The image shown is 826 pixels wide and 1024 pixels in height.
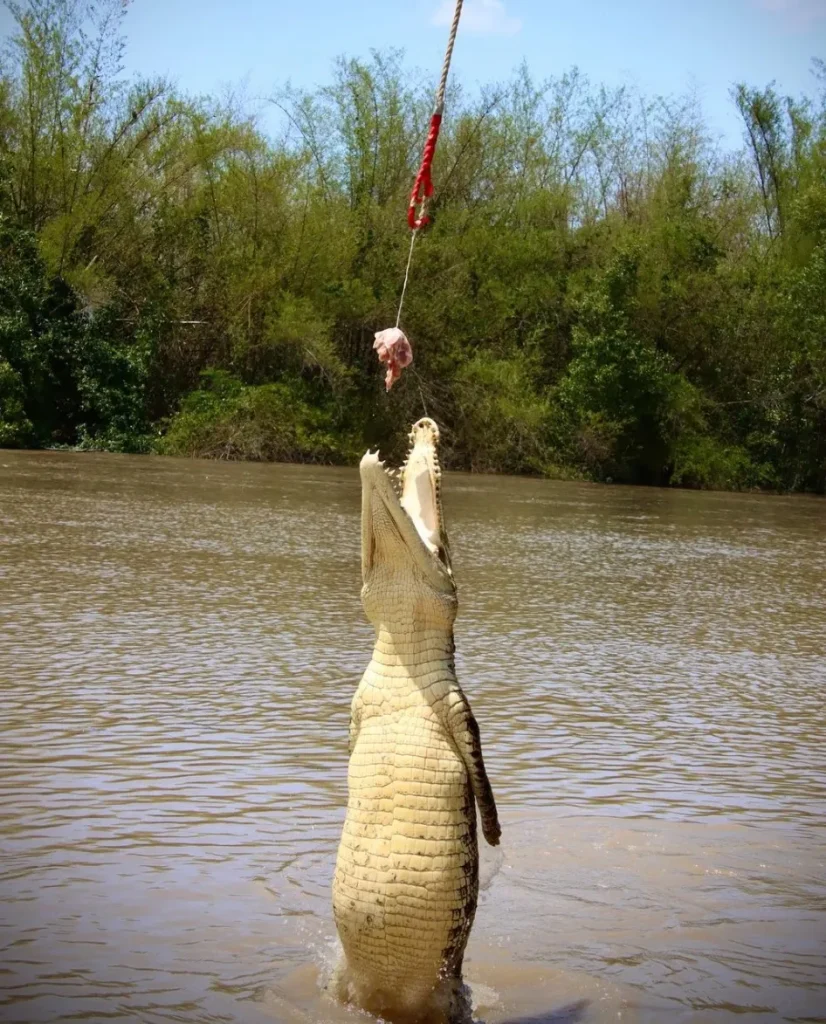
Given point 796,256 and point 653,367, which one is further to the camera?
point 796,256

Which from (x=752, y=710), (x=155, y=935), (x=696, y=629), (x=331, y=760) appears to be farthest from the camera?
(x=696, y=629)

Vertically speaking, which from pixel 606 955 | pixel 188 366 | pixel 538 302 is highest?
pixel 538 302

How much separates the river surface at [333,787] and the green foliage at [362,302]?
64.4ft

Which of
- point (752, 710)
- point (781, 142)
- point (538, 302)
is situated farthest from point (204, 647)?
point (781, 142)

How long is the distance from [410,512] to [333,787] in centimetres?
219

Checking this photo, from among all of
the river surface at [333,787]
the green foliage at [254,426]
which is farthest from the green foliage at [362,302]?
the river surface at [333,787]

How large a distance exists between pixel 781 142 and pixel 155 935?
144ft

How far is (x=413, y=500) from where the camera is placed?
3906mm

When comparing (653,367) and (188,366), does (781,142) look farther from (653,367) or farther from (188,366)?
(188,366)

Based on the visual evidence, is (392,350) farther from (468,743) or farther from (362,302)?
(362,302)

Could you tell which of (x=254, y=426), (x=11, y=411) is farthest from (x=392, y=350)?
(x=254, y=426)

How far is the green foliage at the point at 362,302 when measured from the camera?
31.9 meters

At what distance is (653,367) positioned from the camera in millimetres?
35500

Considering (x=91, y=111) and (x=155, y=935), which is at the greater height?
(x=91, y=111)
